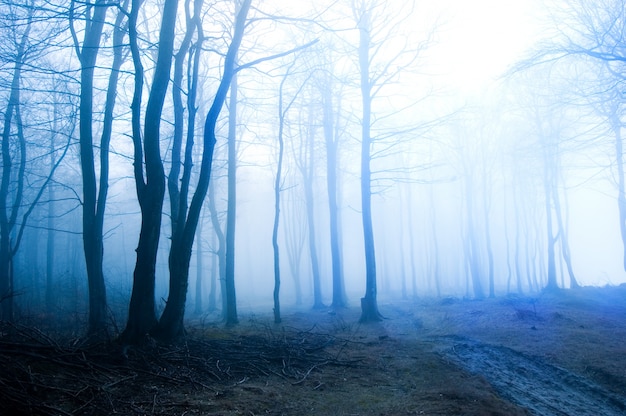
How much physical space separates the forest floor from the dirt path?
0.08 feet

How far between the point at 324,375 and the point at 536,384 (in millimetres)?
3441

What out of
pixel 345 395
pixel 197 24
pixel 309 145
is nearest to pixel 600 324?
pixel 345 395

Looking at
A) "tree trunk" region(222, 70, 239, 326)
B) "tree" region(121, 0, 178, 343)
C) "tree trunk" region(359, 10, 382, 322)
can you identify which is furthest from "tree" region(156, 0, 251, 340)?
"tree trunk" region(359, 10, 382, 322)

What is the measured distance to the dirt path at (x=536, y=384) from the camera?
5480mm

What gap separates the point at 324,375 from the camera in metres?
6.67

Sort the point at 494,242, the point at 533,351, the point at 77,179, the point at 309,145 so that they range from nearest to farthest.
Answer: the point at 533,351
the point at 309,145
the point at 77,179
the point at 494,242

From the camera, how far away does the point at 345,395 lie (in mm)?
5648

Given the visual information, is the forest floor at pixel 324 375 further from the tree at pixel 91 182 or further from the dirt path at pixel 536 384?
the tree at pixel 91 182

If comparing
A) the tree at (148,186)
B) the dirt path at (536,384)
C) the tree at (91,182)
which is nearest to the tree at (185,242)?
the tree at (148,186)

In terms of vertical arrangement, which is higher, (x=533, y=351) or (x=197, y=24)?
(x=197, y=24)

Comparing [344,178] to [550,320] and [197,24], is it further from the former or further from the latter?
[197,24]

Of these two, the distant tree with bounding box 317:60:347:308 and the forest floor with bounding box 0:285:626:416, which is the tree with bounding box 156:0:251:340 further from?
the distant tree with bounding box 317:60:347:308

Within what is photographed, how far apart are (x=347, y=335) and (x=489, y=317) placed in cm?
514

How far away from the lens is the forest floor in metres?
4.43
